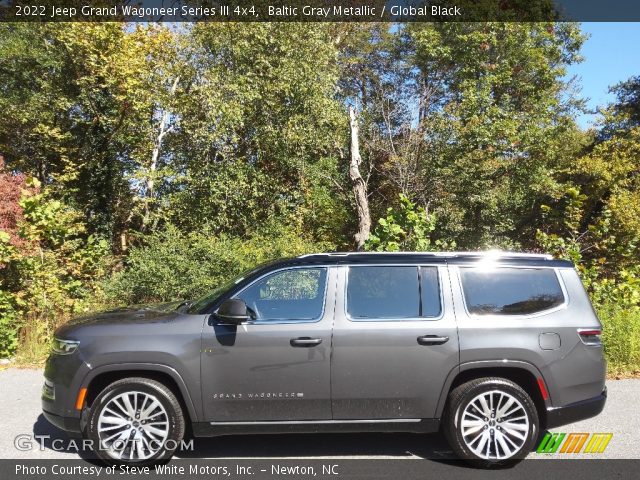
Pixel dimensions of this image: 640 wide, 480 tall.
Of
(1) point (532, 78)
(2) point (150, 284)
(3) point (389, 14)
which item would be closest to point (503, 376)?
(2) point (150, 284)

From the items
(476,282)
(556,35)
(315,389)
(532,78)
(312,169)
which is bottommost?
(315,389)

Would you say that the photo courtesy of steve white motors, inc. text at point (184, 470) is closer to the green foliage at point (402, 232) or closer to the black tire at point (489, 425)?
the black tire at point (489, 425)

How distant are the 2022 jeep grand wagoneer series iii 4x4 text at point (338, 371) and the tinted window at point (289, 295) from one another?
28mm

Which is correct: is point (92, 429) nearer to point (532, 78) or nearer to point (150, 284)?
point (150, 284)

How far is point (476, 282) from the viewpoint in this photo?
15.5ft

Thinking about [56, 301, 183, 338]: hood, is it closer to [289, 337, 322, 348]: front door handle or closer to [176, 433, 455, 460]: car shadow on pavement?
[289, 337, 322, 348]: front door handle

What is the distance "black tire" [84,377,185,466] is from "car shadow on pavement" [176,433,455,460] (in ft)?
1.15

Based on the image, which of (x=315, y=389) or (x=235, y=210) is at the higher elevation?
(x=235, y=210)

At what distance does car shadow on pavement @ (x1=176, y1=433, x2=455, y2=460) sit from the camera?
15.4ft

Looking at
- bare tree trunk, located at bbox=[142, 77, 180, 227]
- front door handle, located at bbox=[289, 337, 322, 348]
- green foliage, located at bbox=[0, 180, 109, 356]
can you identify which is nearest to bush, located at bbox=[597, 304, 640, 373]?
front door handle, located at bbox=[289, 337, 322, 348]

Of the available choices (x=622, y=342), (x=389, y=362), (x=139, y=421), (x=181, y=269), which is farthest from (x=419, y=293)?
(x=181, y=269)

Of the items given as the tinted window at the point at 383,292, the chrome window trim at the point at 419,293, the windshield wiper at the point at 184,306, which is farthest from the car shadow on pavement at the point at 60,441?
the tinted window at the point at 383,292

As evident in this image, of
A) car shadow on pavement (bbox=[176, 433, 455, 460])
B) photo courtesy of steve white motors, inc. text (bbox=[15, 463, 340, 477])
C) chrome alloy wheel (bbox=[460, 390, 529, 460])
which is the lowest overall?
car shadow on pavement (bbox=[176, 433, 455, 460])

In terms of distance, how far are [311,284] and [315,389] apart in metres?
0.94
